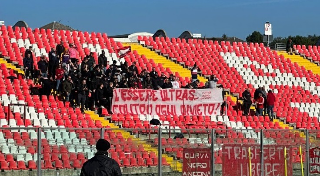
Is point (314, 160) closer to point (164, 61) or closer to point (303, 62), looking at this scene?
point (164, 61)

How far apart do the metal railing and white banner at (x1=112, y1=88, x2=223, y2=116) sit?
9014mm

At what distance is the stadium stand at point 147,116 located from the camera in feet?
56.1

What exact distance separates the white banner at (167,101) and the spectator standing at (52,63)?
258 centimetres

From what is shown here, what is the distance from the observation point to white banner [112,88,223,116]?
2984 cm

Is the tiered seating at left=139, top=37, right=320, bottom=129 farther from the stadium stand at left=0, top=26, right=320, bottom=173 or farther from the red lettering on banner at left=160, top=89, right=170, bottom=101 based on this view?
the red lettering on banner at left=160, top=89, right=170, bottom=101

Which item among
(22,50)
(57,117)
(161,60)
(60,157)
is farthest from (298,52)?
(60,157)

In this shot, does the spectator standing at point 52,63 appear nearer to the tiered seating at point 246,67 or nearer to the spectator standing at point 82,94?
the spectator standing at point 82,94

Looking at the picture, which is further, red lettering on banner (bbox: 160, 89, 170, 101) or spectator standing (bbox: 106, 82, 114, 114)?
red lettering on banner (bbox: 160, 89, 170, 101)

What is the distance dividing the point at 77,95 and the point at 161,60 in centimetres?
1150

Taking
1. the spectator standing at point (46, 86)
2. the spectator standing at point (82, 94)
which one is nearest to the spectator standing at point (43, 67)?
the spectator standing at point (46, 86)

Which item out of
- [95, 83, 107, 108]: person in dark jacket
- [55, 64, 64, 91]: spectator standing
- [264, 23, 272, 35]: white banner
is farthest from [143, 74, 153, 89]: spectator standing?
[264, 23, 272, 35]: white banner

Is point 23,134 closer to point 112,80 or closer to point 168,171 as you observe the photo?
point 168,171

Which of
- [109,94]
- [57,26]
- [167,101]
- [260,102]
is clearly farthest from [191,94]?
[57,26]

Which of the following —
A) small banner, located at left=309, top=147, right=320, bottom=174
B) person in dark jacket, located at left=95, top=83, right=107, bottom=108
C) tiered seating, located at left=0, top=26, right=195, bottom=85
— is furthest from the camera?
tiered seating, located at left=0, top=26, right=195, bottom=85
